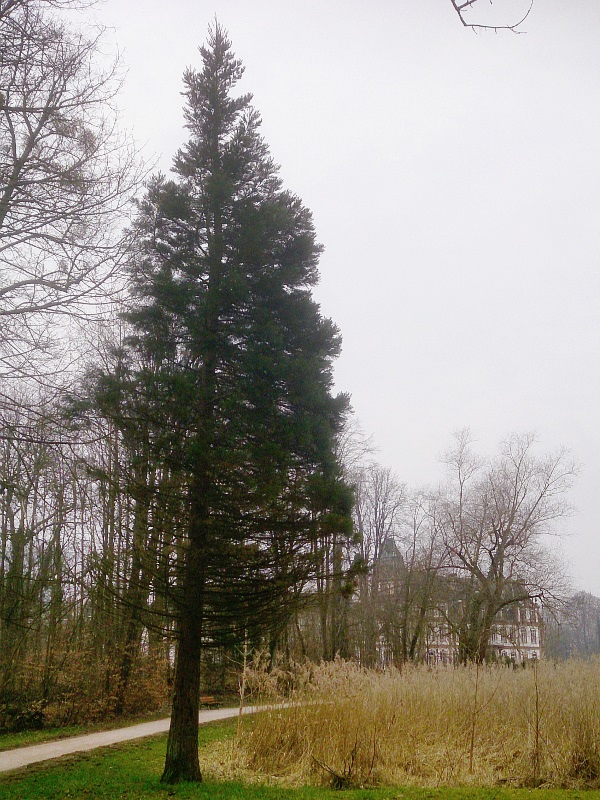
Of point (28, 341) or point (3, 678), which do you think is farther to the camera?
point (3, 678)

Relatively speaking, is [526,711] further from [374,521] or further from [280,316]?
[374,521]

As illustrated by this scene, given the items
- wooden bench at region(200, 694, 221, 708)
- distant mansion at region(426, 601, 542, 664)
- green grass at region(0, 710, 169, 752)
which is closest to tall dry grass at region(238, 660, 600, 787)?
green grass at region(0, 710, 169, 752)

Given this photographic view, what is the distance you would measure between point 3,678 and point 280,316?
38.5ft

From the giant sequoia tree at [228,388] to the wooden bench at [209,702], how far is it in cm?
1211

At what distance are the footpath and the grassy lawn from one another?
3.37 feet

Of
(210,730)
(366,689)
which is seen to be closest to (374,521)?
(210,730)

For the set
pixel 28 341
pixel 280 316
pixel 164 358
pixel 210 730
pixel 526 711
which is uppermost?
pixel 280 316

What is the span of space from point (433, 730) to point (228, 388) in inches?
236

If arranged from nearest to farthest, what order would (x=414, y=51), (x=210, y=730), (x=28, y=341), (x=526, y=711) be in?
(x=414, y=51)
(x=28, y=341)
(x=526, y=711)
(x=210, y=730)

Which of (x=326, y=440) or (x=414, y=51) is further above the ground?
(x=414, y=51)

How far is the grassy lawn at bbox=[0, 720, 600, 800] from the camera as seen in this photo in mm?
7578

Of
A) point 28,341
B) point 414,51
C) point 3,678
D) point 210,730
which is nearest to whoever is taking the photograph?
point 414,51

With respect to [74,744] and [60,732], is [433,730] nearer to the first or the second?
[74,744]

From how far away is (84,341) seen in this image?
744 centimetres
